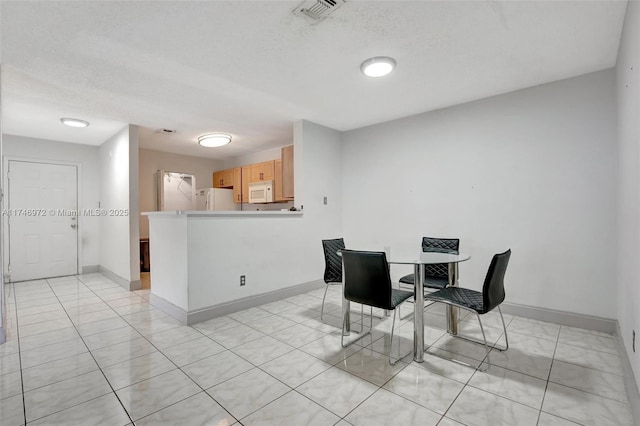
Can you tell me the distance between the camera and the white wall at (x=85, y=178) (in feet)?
17.9

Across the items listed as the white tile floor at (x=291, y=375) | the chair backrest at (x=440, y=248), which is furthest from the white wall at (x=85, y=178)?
the chair backrest at (x=440, y=248)

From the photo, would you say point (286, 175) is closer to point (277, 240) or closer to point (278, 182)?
point (278, 182)

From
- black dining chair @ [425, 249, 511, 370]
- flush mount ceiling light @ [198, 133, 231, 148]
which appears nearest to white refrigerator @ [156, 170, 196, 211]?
flush mount ceiling light @ [198, 133, 231, 148]

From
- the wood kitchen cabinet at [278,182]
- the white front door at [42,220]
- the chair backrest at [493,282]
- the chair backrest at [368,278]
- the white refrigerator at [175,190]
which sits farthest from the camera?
the white refrigerator at [175,190]

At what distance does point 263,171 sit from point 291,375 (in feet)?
13.9

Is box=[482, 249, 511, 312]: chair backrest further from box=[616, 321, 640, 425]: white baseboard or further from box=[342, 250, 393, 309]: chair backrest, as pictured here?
box=[616, 321, 640, 425]: white baseboard

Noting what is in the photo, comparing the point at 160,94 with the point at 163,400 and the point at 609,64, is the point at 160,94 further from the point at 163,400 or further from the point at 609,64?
the point at 609,64

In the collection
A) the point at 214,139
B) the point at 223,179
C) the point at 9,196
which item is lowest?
the point at 9,196

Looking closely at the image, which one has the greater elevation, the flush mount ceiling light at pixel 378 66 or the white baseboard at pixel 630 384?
the flush mount ceiling light at pixel 378 66

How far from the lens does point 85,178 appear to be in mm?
5766

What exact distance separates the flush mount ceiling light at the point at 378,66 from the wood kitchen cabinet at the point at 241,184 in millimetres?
3882

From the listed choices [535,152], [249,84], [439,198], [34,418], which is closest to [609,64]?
[535,152]

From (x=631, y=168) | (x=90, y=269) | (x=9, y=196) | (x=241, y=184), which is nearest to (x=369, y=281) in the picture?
(x=631, y=168)

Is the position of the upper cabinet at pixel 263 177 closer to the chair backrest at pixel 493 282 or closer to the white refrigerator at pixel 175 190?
the white refrigerator at pixel 175 190
